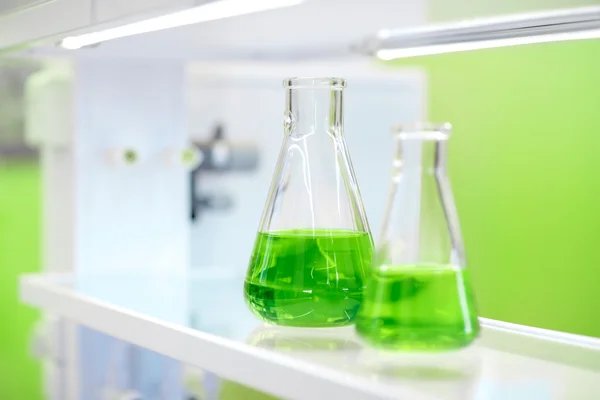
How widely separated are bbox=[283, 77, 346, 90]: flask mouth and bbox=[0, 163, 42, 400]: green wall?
A: 2017 millimetres

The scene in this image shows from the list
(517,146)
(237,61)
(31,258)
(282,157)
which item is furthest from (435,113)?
(282,157)

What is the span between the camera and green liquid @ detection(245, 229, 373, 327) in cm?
58

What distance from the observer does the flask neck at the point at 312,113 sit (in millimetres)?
628

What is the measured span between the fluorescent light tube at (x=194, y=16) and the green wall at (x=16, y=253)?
196 centimetres

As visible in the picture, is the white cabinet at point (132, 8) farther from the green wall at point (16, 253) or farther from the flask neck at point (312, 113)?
the green wall at point (16, 253)

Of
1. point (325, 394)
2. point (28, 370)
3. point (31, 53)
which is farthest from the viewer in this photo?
point (28, 370)

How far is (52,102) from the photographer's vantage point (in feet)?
3.57

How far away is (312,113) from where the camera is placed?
0.63m

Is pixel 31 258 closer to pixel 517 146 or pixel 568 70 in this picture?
pixel 517 146

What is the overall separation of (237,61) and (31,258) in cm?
169

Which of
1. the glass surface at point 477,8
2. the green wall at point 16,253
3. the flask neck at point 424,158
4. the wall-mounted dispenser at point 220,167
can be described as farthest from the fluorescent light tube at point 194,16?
the green wall at point 16,253

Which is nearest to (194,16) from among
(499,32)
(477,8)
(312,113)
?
(312,113)

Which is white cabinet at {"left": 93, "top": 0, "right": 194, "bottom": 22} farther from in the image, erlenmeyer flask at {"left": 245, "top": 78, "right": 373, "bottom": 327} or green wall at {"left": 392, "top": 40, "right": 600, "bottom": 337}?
green wall at {"left": 392, "top": 40, "right": 600, "bottom": 337}

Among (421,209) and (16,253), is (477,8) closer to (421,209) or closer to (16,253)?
(16,253)
